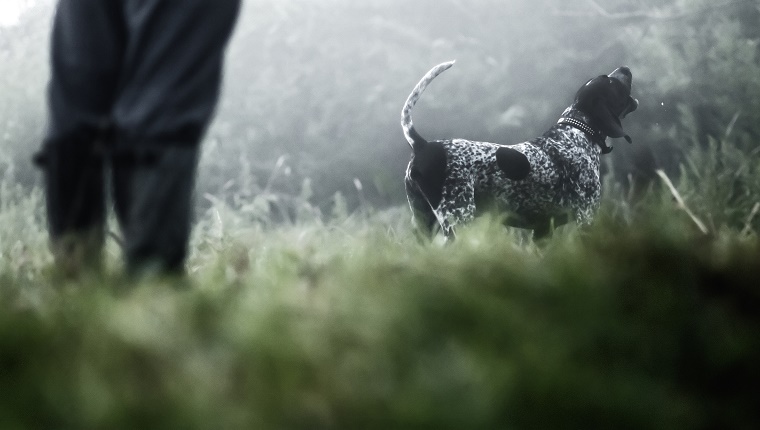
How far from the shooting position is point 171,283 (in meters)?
1.14

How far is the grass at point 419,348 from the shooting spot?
601 millimetres

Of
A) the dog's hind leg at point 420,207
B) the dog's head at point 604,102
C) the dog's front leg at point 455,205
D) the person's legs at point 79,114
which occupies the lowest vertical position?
the dog's hind leg at point 420,207

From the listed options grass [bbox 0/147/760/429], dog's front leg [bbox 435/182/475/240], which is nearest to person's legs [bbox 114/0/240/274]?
grass [bbox 0/147/760/429]

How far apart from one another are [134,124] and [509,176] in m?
2.51

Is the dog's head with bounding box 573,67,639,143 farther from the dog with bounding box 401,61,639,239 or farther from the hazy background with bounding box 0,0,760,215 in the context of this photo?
the hazy background with bounding box 0,0,760,215

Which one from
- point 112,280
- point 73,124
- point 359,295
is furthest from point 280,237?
point 359,295

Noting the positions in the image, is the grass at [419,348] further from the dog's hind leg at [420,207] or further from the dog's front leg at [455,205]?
the dog's hind leg at [420,207]

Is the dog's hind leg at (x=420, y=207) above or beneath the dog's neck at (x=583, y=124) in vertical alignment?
beneath

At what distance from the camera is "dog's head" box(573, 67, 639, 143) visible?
3.96 metres

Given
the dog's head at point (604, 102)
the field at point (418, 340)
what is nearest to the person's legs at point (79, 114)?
the field at point (418, 340)

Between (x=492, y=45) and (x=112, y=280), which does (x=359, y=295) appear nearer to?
(x=112, y=280)

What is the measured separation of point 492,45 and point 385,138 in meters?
1.23

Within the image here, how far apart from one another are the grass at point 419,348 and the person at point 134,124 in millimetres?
264

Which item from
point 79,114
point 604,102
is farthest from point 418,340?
point 604,102
